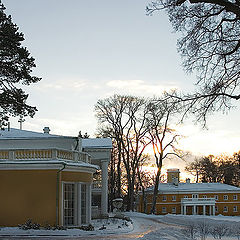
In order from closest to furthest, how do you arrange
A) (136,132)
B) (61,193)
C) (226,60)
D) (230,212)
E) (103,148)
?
(226,60) → (61,193) → (103,148) → (136,132) → (230,212)

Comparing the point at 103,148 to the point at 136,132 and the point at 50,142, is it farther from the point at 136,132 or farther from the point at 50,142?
the point at 136,132

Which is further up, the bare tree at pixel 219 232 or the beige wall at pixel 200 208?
the bare tree at pixel 219 232

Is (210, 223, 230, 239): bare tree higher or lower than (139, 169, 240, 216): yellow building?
higher

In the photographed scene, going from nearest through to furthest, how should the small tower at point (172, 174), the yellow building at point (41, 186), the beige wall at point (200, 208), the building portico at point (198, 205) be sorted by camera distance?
the yellow building at point (41, 186) < the building portico at point (198, 205) < the beige wall at point (200, 208) < the small tower at point (172, 174)

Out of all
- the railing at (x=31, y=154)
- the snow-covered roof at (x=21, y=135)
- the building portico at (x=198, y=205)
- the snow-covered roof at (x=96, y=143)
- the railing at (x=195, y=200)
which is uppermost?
the snow-covered roof at (x=21, y=135)

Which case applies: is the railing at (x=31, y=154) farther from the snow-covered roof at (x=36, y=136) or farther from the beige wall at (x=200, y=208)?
the beige wall at (x=200, y=208)

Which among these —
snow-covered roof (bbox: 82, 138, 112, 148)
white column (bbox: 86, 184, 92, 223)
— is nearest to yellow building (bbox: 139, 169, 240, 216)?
snow-covered roof (bbox: 82, 138, 112, 148)

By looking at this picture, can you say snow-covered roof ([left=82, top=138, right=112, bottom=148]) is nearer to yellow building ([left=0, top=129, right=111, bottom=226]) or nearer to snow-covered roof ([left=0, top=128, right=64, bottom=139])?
snow-covered roof ([left=0, top=128, right=64, bottom=139])

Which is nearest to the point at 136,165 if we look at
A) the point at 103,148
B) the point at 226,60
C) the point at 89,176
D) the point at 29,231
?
the point at 103,148

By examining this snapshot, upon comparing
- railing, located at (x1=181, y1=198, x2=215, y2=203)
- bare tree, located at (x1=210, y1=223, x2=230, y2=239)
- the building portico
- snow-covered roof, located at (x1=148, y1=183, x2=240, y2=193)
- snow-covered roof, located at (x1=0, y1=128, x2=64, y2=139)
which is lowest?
the building portico

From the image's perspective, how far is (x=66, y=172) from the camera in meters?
21.2

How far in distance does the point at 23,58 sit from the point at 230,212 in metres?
47.7

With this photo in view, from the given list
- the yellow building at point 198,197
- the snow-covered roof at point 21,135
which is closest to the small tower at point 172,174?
the yellow building at point 198,197

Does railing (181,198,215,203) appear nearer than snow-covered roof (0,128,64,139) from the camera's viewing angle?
No
